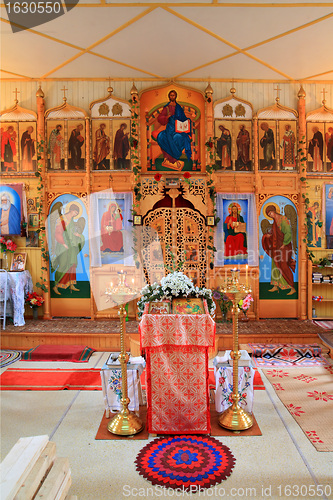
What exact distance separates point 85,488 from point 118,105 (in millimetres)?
7184

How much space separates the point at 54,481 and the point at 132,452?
174cm

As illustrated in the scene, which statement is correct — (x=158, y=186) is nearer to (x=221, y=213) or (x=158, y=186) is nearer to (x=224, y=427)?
(x=221, y=213)

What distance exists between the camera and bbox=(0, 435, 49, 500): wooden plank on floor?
6.89 ft

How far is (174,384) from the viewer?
170 inches

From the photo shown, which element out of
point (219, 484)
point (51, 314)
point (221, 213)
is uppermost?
point (221, 213)

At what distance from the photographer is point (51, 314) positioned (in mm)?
8484

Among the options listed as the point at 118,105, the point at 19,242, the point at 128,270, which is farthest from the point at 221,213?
the point at 19,242

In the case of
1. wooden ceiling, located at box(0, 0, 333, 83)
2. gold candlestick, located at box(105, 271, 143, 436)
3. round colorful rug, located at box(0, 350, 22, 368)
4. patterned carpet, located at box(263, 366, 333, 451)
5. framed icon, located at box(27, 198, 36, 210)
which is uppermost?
wooden ceiling, located at box(0, 0, 333, 83)

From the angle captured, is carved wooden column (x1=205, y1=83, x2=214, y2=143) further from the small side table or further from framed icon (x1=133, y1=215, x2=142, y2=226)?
the small side table

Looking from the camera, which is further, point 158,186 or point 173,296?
point 158,186

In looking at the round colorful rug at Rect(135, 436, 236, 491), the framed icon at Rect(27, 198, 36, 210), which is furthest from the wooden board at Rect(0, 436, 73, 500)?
the framed icon at Rect(27, 198, 36, 210)

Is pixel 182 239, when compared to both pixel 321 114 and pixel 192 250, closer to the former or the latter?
pixel 192 250

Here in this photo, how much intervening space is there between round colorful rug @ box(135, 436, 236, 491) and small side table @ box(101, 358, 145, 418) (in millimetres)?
672

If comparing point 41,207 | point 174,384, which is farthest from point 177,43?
point 174,384
